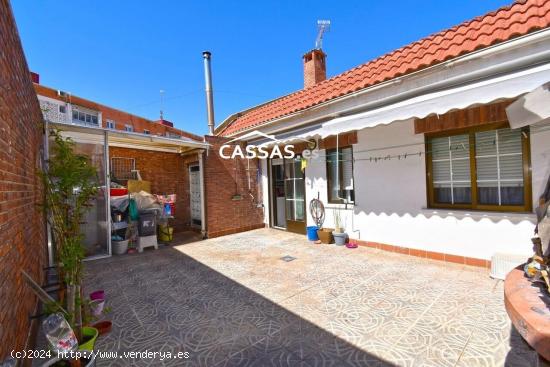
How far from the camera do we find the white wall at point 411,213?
19.4ft

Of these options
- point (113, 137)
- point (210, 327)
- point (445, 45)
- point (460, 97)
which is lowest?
point (210, 327)

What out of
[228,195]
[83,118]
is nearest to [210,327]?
[228,195]

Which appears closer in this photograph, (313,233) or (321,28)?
(313,233)

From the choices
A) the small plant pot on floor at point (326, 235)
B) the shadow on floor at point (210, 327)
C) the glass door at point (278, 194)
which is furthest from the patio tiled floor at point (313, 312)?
the glass door at point (278, 194)

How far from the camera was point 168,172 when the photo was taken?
43.8 feet

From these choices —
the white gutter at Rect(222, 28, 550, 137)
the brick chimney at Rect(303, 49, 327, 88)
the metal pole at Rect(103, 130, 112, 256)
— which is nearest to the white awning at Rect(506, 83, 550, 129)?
the white gutter at Rect(222, 28, 550, 137)

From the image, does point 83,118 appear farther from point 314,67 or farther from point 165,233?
point 314,67

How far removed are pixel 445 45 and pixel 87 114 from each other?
3644 centimetres

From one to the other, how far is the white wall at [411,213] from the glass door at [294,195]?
168 cm

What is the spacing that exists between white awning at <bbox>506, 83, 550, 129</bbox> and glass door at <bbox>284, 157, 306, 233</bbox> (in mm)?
8441

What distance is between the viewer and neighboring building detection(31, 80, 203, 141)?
2477 cm

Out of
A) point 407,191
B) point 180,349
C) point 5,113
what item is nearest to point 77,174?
point 5,113

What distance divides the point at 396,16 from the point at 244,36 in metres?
9.33

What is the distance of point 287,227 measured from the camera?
12164 millimetres
